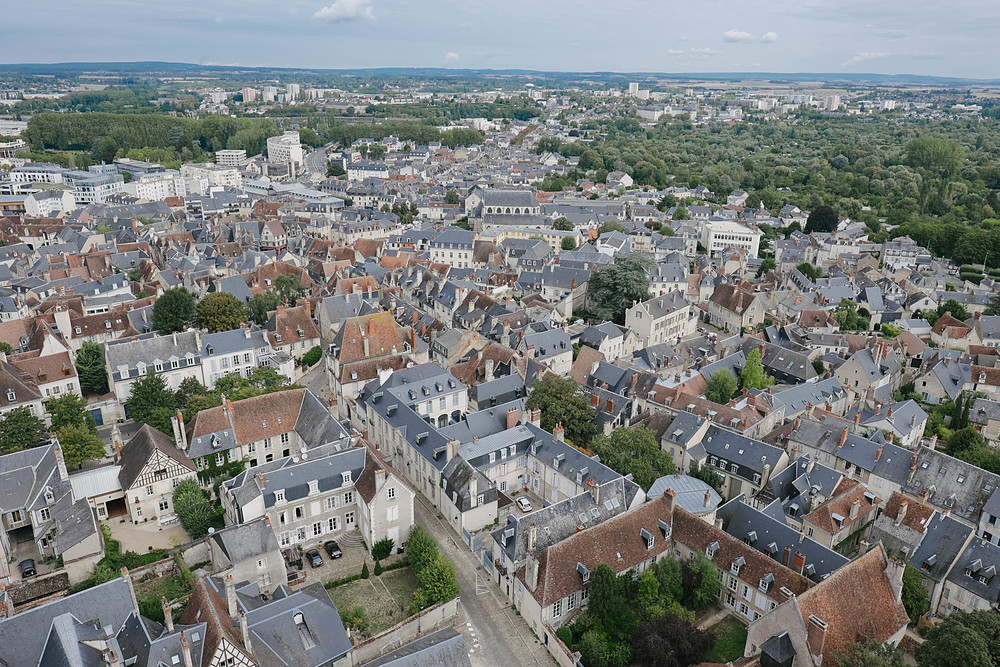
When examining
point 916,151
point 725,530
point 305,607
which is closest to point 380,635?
point 305,607

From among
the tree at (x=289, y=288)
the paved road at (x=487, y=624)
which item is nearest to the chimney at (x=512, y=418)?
the paved road at (x=487, y=624)

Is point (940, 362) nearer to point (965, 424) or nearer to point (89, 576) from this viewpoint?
point (965, 424)

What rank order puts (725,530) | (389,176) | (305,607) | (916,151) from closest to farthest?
(305,607)
(725,530)
(389,176)
(916,151)

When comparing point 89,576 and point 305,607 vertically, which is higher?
point 305,607

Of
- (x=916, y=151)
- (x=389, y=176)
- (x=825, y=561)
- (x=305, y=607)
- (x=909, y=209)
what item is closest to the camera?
(x=305, y=607)

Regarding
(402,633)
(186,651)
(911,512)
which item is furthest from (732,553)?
(186,651)
